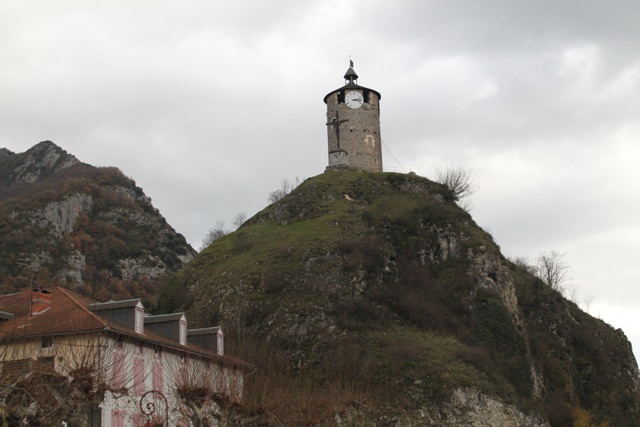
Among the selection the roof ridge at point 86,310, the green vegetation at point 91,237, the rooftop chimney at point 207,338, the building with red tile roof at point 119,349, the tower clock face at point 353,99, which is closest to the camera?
the building with red tile roof at point 119,349

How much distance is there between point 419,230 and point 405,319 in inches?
547

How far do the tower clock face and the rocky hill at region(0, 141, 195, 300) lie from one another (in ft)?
115

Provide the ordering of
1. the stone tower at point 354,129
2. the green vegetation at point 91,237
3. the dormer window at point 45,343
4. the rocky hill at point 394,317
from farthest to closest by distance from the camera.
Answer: the green vegetation at point 91,237
the stone tower at point 354,129
the rocky hill at point 394,317
the dormer window at point 45,343

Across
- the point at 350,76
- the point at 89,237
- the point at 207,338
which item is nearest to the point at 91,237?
the point at 89,237

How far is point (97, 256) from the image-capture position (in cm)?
11525

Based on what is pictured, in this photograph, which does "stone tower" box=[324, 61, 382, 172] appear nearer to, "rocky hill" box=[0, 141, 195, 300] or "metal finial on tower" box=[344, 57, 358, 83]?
"metal finial on tower" box=[344, 57, 358, 83]

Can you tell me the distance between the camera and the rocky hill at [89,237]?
4119 inches

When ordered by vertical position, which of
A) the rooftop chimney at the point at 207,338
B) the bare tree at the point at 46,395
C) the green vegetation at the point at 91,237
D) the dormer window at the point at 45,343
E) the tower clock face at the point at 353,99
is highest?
the tower clock face at the point at 353,99

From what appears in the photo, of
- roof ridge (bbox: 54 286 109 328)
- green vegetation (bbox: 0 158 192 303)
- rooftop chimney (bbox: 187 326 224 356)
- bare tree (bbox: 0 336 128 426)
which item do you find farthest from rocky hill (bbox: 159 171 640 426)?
green vegetation (bbox: 0 158 192 303)

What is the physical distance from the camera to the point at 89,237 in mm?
119312

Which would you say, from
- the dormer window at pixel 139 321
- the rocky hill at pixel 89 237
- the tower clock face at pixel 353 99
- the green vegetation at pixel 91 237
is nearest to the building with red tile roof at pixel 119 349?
the dormer window at pixel 139 321

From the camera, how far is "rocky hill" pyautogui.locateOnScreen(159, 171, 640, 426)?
55781 mm

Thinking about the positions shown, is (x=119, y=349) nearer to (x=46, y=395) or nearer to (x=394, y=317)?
(x=46, y=395)

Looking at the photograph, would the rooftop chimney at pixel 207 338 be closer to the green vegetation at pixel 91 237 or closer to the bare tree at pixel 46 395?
the bare tree at pixel 46 395
